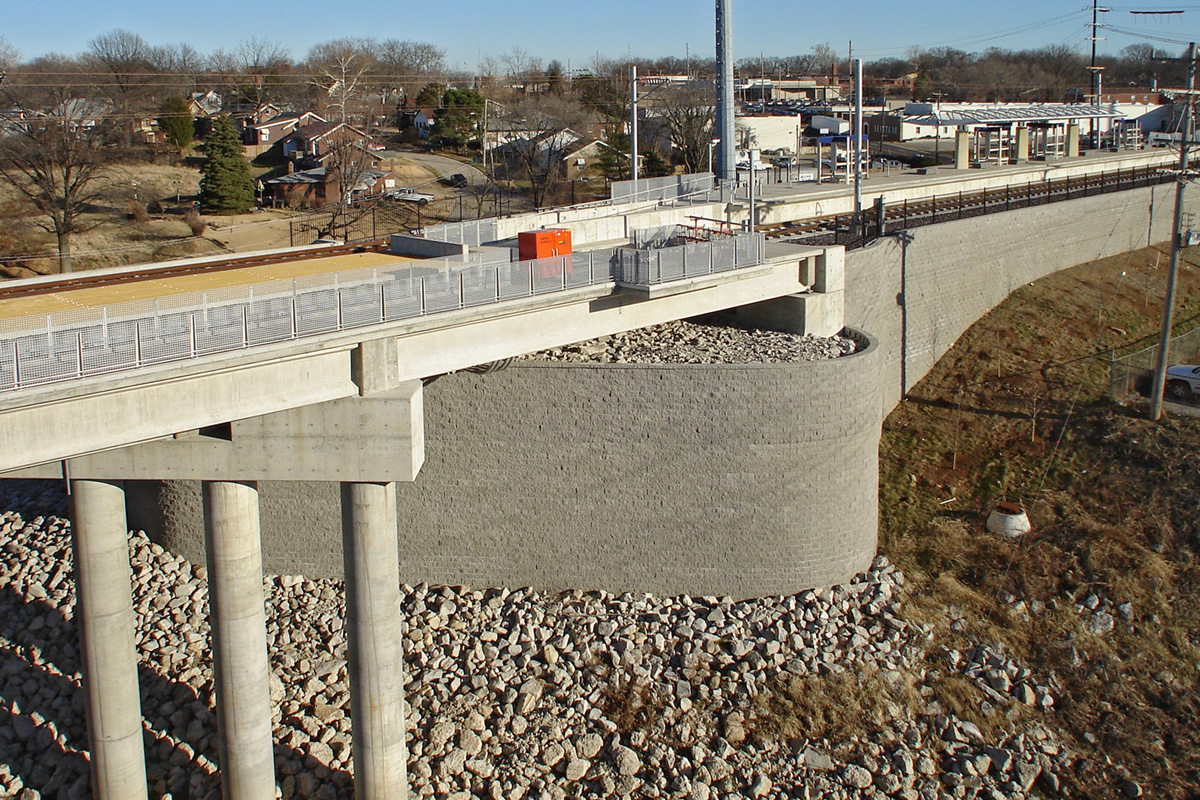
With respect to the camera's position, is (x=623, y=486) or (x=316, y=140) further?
(x=316, y=140)

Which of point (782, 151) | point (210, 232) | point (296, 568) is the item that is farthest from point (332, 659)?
point (782, 151)

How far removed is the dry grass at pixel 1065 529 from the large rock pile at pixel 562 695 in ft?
4.13

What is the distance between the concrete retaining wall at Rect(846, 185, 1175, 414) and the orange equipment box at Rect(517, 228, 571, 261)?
9.82 meters

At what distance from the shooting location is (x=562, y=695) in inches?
832

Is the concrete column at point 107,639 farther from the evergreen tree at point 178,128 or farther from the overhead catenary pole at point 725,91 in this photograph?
the evergreen tree at point 178,128

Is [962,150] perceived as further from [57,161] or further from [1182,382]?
[57,161]

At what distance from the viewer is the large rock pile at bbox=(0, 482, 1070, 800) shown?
1955cm

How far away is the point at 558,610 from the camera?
23297 millimetres

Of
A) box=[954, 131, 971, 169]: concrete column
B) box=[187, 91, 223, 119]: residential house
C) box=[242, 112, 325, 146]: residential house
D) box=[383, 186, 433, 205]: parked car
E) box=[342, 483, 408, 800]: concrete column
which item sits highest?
box=[187, 91, 223, 119]: residential house

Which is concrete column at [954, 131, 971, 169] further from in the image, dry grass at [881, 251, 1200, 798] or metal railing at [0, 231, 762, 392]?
metal railing at [0, 231, 762, 392]

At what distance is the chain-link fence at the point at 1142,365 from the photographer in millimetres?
32000

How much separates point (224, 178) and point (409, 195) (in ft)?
27.7

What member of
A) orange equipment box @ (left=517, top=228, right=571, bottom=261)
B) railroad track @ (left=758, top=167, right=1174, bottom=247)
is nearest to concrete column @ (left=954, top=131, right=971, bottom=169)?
railroad track @ (left=758, top=167, right=1174, bottom=247)

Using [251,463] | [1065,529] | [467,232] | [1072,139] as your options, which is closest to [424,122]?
[1072,139]
